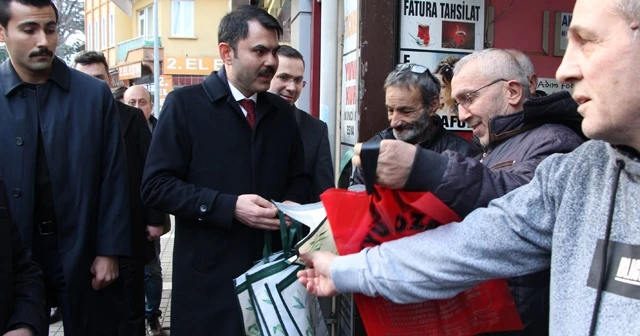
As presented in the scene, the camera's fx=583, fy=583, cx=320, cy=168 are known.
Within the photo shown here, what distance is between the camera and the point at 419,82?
2969 mm

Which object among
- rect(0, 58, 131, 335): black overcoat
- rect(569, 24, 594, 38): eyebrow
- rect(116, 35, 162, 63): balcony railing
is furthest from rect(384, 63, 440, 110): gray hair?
rect(116, 35, 162, 63): balcony railing

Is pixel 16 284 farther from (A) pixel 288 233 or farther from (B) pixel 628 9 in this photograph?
(B) pixel 628 9

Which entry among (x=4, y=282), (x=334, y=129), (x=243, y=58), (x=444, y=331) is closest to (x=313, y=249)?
(x=444, y=331)

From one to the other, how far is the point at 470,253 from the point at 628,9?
22.4 inches

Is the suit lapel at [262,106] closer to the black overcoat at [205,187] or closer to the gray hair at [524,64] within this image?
the black overcoat at [205,187]

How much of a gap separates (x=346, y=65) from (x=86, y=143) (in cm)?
199

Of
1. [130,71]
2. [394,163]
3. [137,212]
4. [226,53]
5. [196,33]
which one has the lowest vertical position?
[137,212]

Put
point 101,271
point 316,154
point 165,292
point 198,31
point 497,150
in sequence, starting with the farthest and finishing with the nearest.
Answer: point 198,31 < point 165,292 < point 316,154 < point 101,271 < point 497,150

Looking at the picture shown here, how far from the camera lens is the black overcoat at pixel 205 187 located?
2529 mm

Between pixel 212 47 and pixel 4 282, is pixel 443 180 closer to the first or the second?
pixel 4 282

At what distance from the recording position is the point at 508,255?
1.29 m

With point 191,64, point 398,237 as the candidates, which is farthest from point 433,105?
point 191,64

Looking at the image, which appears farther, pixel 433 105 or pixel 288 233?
pixel 433 105

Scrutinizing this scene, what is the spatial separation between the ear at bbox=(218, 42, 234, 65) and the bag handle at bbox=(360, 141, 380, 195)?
165 cm
